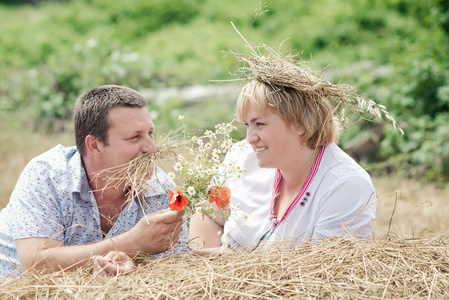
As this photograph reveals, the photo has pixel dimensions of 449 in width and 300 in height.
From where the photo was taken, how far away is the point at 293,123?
3.12 m

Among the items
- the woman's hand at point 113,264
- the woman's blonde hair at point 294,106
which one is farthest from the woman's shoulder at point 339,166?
the woman's hand at point 113,264

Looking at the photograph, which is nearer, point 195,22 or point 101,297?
point 101,297

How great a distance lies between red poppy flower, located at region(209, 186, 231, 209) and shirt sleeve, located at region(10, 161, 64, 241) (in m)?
0.89

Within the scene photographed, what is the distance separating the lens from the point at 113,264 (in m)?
2.57

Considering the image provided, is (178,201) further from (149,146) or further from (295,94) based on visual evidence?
(295,94)

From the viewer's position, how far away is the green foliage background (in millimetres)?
6984

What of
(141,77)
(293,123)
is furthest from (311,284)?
(141,77)

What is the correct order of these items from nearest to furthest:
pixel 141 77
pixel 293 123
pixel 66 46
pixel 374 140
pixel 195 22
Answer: pixel 293 123 → pixel 374 140 → pixel 141 77 → pixel 66 46 → pixel 195 22

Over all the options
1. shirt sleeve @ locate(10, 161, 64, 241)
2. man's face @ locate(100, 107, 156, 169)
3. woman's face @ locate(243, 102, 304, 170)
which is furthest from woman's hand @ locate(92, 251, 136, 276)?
woman's face @ locate(243, 102, 304, 170)

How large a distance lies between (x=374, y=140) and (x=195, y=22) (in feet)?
19.7

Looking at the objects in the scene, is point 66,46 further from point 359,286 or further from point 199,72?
point 359,286

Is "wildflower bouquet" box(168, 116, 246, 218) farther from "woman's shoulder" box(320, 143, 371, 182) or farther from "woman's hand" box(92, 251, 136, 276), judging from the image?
"woman's shoulder" box(320, 143, 371, 182)

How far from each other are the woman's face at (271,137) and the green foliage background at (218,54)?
82.5 inches

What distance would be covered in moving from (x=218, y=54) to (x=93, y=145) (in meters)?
7.26
